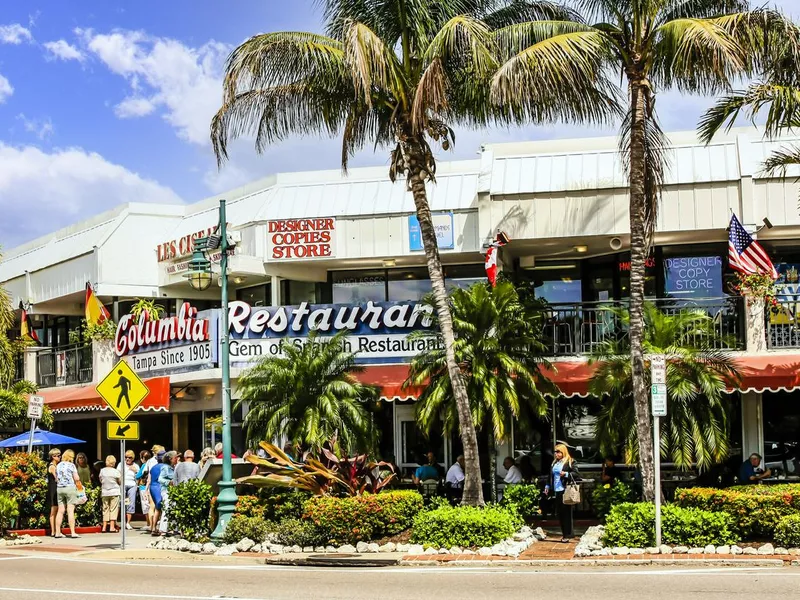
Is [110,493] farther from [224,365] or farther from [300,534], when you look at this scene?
[300,534]

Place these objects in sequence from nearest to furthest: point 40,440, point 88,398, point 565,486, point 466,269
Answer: point 565,486 < point 466,269 < point 40,440 < point 88,398

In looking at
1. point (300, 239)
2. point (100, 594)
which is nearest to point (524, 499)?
point (100, 594)

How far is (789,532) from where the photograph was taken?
51.0 ft

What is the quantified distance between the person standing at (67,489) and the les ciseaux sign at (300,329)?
404 cm

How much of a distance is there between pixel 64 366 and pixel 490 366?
15.3 meters

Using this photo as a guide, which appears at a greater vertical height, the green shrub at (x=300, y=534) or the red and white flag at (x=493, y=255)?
the red and white flag at (x=493, y=255)

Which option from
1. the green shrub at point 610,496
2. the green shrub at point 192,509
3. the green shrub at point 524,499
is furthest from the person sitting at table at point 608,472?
the green shrub at point 192,509

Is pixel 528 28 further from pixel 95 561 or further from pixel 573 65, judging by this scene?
pixel 95 561

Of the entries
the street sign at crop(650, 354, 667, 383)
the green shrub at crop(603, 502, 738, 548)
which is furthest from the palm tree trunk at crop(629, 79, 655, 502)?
the street sign at crop(650, 354, 667, 383)

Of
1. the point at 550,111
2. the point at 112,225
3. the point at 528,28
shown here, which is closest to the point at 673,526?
the point at 550,111

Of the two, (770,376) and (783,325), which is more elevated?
(783,325)

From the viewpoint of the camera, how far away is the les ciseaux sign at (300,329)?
2366cm

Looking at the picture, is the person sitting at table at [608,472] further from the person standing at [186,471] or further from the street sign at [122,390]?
the street sign at [122,390]

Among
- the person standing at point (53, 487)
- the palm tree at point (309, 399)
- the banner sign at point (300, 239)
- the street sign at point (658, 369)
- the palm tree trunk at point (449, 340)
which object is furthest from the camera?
the banner sign at point (300, 239)
